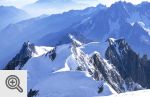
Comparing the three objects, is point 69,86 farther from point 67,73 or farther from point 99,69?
point 99,69

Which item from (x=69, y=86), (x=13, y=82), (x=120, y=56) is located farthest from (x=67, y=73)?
(x=120, y=56)

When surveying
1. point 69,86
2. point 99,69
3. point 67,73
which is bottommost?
point 69,86

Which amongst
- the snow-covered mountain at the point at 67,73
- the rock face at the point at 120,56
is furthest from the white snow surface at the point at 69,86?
the rock face at the point at 120,56

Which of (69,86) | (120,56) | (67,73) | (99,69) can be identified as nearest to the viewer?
(69,86)

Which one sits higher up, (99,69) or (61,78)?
(99,69)

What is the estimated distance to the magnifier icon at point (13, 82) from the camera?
7.95m

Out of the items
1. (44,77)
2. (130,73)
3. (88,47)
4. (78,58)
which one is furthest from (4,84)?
(130,73)

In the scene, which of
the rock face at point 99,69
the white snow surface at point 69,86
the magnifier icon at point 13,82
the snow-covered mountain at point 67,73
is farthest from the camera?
the rock face at point 99,69

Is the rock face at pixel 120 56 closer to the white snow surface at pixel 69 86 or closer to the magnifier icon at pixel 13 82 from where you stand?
the white snow surface at pixel 69 86

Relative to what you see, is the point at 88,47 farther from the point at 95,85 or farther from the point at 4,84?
the point at 4,84

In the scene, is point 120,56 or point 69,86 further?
point 120,56

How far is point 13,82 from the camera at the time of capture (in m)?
8.02

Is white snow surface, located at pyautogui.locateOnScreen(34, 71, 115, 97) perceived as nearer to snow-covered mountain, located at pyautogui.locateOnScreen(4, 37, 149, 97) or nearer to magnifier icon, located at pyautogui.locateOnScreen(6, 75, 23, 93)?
snow-covered mountain, located at pyautogui.locateOnScreen(4, 37, 149, 97)

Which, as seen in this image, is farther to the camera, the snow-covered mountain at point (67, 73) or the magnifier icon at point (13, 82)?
the snow-covered mountain at point (67, 73)
